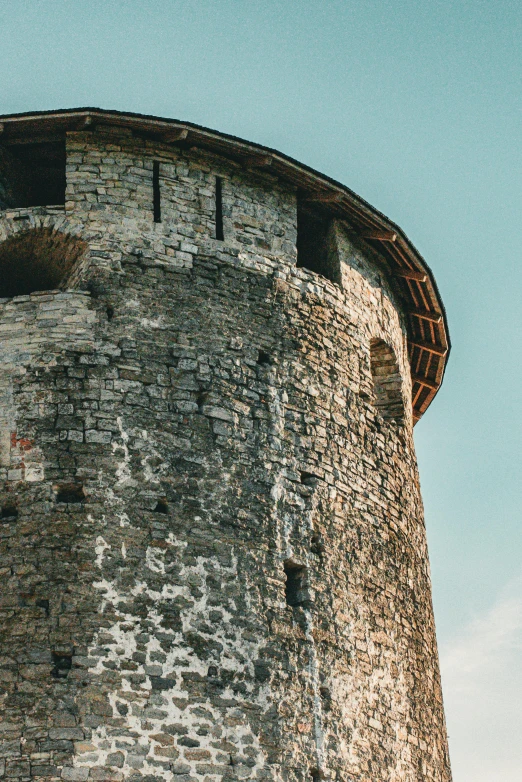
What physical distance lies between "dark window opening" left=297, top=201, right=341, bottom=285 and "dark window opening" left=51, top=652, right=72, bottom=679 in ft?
16.4

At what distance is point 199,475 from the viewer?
36.0 feet

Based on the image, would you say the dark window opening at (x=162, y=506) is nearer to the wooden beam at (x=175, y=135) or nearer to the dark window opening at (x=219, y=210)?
the dark window opening at (x=219, y=210)

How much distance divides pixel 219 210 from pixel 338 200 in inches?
52.4

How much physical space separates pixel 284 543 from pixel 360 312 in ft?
9.91

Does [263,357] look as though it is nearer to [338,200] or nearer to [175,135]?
[338,200]

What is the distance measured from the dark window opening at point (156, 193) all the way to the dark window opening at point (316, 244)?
5.39 ft


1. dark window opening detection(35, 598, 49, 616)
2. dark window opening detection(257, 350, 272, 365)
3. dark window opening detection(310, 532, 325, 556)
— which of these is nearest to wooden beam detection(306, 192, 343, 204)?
dark window opening detection(257, 350, 272, 365)

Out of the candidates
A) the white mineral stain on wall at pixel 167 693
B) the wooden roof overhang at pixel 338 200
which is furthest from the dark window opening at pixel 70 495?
the wooden roof overhang at pixel 338 200

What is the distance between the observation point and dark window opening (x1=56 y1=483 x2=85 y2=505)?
413 inches

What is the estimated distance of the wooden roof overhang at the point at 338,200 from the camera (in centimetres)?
1197

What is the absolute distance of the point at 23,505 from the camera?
1045 centimetres

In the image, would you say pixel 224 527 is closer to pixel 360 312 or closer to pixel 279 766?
pixel 279 766

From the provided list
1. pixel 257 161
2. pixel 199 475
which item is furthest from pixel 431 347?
pixel 199 475

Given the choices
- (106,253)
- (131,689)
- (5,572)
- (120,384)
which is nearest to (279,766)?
(131,689)
